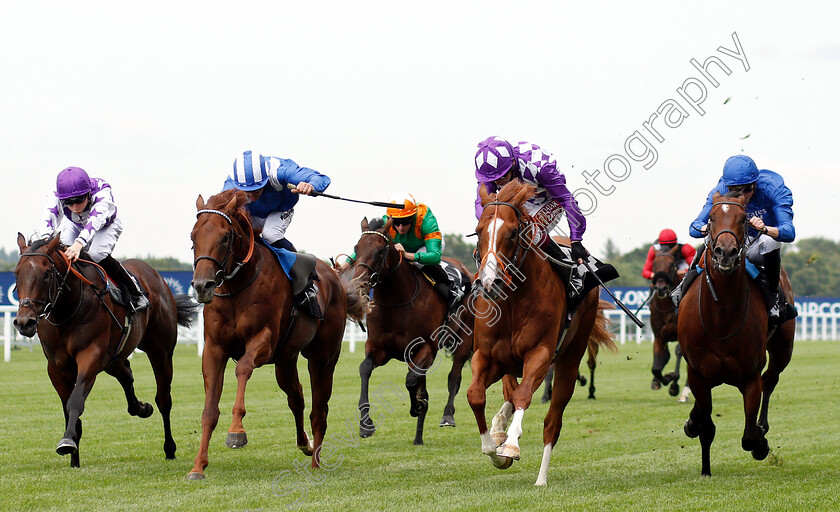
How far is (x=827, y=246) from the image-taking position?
74.1m

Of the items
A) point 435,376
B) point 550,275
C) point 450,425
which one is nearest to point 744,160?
point 550,275

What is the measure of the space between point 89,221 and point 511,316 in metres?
3.29

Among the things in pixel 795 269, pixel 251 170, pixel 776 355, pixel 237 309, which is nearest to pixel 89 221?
pixel 251 170

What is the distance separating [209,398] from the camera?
650 centimetres

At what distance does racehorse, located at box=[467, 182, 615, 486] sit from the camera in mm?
5777

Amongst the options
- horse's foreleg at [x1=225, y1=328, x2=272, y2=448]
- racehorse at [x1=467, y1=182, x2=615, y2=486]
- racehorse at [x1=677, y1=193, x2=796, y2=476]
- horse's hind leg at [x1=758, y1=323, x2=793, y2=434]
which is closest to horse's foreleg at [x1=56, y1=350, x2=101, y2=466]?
horse's foreleg at [x1=225, y1=328, x2=272, y2=448]

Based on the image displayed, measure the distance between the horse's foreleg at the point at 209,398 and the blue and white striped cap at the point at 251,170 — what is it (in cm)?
127

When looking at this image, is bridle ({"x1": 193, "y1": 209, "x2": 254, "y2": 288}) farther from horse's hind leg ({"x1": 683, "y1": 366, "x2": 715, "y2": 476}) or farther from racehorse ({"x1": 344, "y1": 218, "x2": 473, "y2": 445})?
horse's hind leg ({"x1": 683, "y1": 366, "x2": 715, "y2": 476})

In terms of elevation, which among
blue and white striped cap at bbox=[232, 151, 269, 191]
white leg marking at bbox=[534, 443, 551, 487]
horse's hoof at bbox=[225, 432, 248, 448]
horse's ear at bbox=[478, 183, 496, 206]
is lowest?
white leg marking at bbox=[534, 443, 551, 487]

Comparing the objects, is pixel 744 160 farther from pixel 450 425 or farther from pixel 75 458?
pixel 75 458

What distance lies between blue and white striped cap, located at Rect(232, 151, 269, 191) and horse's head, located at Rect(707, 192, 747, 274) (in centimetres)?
322

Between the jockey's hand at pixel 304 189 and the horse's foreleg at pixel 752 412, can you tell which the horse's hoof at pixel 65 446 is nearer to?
the jockey's hand at pixel 304 189

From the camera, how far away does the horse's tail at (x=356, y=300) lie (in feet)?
28.3

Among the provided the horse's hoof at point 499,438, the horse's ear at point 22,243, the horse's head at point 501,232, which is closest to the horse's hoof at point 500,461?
the horse's hoof at point 499,438
